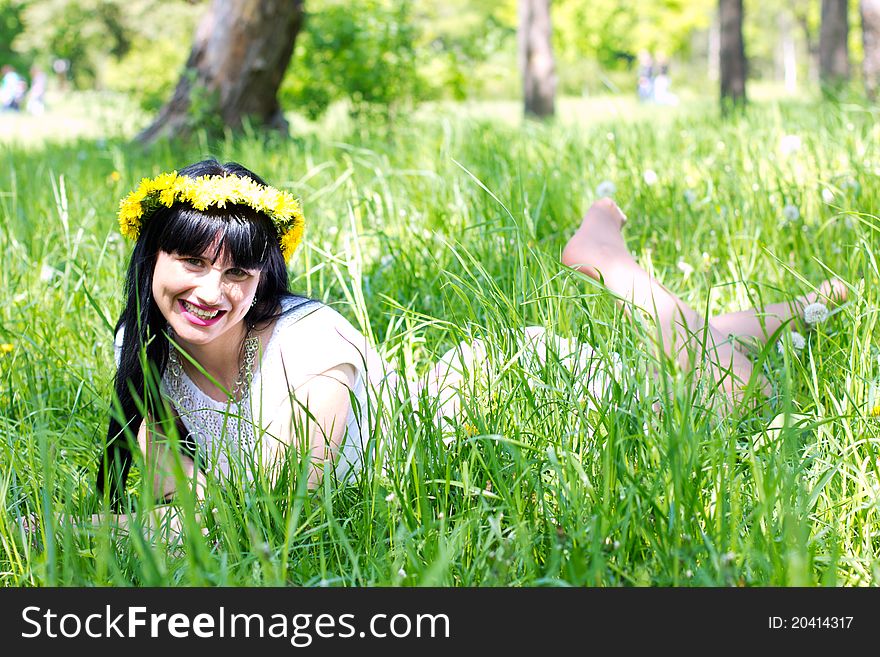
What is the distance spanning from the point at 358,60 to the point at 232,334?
214 inches

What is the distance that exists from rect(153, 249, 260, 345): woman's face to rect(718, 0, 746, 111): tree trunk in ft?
31.1

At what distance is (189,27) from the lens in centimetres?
3728

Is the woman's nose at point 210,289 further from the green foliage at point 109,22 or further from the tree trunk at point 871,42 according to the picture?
the green foliage at point 109,22

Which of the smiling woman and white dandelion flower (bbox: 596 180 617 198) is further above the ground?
white dandelion flower (bbox: 596 180 617 198)

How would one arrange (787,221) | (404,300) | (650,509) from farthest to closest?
1. (787,221)
2. (404,300)
3. (650,509)

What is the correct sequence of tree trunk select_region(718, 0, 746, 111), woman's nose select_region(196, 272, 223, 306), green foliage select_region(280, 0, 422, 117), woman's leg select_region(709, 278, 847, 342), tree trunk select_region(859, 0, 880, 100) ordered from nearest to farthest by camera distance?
1. woman's nose select_region(196, 272, 223, 306)
2. woman's leg select_region(709, 278, 847, 342)
3. tree trunk select_region(859, 0, 880, 100)
4. green foliage select_region(280, 0, 422, 117)
5. tree trunk select_region(718, 0, 746, 111)

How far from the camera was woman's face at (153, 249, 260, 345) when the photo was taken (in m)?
2.01

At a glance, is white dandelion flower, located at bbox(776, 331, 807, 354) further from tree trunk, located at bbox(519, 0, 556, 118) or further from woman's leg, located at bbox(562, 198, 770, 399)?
tree trunk, located at bbox(519, 0, 556, 118)

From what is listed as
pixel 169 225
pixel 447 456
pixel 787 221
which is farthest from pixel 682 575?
pixel 787 221

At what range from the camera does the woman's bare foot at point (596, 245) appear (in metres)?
2.77

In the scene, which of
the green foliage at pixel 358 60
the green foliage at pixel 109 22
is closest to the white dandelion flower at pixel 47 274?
the green foliage at pixel 358 60

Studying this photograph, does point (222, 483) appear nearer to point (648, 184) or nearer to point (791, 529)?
point (791, 529)
